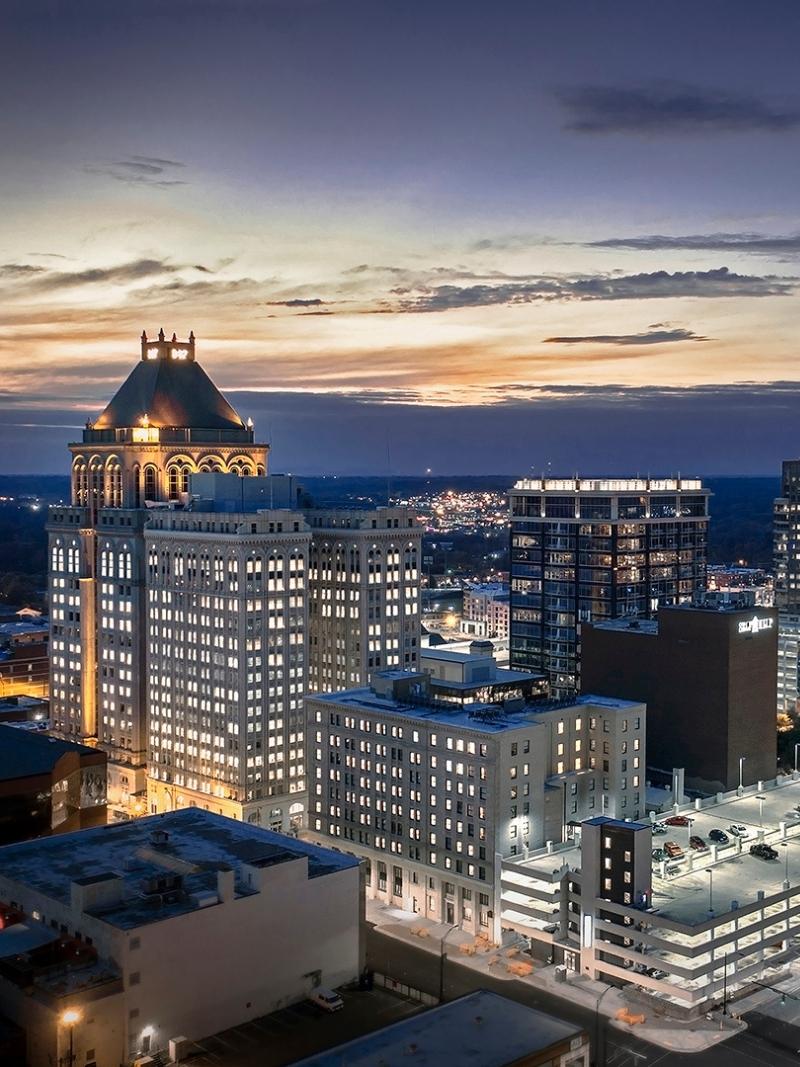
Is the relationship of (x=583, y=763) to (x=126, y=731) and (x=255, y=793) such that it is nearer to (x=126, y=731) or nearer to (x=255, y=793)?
(x=255, y=793)

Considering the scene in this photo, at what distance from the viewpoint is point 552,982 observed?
113312 millimetres

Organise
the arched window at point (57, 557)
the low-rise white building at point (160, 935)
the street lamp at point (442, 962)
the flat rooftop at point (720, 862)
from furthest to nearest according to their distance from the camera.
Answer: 1. the arched window at point (57, 557)
2. the flat rooftop at point (720, 862)
3. the street lamp at point (442, 962)
4. the low-rise white building at point (160, 935)

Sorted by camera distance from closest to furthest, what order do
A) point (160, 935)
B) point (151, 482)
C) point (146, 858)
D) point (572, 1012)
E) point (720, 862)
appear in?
1. point (160, 935)
2. point (572, 1012)
3. point (146, 858)
4. point (720, 862)
5. point (151, 482)

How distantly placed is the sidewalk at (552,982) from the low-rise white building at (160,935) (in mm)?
13795

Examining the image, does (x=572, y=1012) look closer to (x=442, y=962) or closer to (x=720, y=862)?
(x=442, y=962)

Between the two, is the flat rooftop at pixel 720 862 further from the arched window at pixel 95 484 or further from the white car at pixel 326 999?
the arched window at pixel 95 484

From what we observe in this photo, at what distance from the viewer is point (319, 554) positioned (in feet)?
598

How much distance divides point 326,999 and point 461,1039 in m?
26.1

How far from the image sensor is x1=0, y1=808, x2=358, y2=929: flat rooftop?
10362 cm

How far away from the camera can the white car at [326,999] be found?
107m

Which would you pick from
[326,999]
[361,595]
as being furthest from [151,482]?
[326,999]

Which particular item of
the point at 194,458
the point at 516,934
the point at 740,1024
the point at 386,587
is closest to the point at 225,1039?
the point at 516,934

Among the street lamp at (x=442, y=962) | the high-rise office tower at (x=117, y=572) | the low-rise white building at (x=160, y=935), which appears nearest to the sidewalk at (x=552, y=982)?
the street lamp at (x=442, y=962)

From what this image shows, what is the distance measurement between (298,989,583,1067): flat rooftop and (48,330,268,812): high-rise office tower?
104 m
